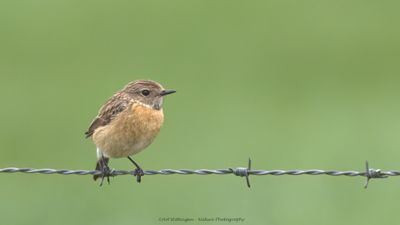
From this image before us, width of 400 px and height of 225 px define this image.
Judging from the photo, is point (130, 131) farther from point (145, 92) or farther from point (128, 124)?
point (145, 92)

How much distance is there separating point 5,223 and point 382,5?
1211 cm

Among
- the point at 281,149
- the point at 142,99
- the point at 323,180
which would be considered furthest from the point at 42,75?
the point at 142,99

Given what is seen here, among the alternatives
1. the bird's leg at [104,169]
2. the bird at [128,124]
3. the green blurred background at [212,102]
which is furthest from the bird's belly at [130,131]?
the green blurred background at [212,102]

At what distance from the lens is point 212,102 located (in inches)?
651

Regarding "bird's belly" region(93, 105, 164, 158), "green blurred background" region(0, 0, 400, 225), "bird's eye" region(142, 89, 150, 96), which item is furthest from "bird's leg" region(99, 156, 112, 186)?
"green blurred background" region(0, 0, 400, 225)

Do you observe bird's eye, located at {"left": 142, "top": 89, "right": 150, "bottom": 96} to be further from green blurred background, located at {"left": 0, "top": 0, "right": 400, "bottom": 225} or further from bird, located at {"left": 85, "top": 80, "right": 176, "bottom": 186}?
green blurred background, located at {"left": 0, "top": 0, "right": 400, "bottom": 225}

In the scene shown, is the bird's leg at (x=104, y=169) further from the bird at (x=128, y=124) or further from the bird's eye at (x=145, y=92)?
the bird's eye at (x=145, y=92)

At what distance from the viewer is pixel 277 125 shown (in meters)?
15.2

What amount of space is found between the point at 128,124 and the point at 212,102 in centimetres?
683

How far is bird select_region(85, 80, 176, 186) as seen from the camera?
32.0 feet

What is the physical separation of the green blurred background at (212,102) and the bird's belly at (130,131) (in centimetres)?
170

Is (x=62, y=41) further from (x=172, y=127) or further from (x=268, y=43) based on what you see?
(x=172, y=127)

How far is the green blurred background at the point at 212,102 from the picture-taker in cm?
1201

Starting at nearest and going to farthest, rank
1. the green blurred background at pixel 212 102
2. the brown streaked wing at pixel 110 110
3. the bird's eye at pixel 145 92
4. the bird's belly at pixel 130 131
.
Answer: the bird's belly at pixel 130 131 < the brown streaked wing at pixel 110 110 < the bird's eye at pixel 145 92 < the green blurred background at pixel 212 102
